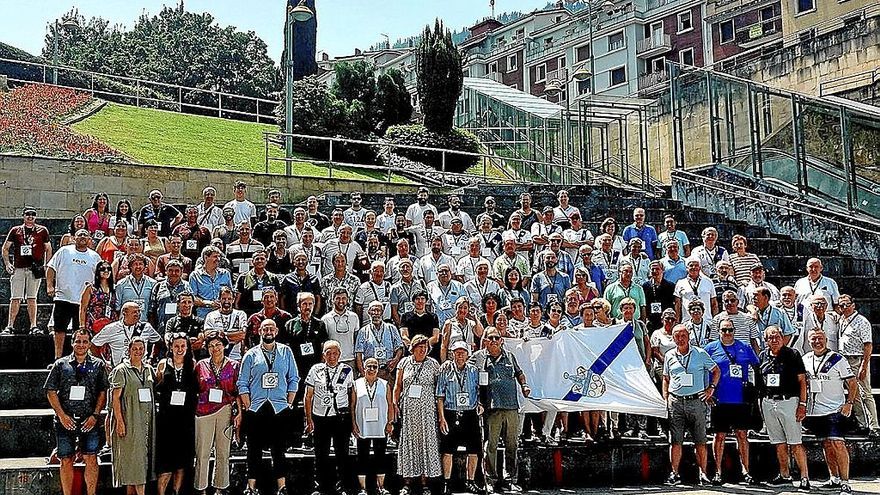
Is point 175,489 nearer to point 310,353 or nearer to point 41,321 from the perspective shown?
point 310,353

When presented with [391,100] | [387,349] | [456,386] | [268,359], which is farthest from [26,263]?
[391,100]

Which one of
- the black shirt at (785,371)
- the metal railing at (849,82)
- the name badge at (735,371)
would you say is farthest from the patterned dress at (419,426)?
the metal railing at (849,82)

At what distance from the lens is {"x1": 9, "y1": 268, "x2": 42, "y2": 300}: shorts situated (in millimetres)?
11516

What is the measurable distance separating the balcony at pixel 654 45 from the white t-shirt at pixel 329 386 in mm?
48346

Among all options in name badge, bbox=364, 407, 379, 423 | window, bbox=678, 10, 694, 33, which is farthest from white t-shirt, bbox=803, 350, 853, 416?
window, bbox=678, 10, 694, 33

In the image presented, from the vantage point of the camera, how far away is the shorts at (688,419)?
32.0 ft

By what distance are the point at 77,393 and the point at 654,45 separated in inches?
2016

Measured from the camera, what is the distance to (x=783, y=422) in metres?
9.66

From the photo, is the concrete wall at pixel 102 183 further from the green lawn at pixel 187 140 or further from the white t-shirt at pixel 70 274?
the white t-shirt at pixel 70 274

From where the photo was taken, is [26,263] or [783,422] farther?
[26,263]

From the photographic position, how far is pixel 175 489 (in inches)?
354

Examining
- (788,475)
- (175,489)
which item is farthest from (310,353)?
(788,475)

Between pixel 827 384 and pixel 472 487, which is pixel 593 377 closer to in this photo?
pixel 472 487

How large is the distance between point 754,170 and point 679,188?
6.43 ft
